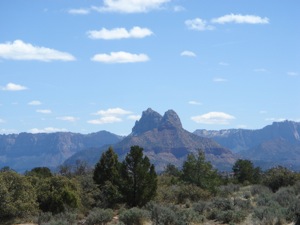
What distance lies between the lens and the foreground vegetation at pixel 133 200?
28328mm

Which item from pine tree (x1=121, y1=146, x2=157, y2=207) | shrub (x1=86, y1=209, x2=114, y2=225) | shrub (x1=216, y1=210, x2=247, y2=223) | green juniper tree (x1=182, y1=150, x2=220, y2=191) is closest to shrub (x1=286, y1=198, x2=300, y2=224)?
shrub (x1=216, y1=210, x2=247, y2=223)

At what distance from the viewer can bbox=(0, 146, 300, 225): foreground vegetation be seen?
28328mm

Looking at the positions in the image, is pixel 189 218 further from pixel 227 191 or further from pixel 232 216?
pixel 227 191

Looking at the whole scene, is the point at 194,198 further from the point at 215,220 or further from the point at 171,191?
the point at 215,220

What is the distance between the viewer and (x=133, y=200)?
136ft

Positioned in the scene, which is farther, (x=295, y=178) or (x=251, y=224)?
(x=295, y=178)

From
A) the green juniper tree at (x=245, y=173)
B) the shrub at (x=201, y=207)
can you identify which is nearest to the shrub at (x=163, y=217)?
the shrub at (x=201, y=207)

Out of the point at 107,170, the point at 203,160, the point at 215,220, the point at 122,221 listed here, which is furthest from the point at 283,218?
the point at 203,160

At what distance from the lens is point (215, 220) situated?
29.8 metres

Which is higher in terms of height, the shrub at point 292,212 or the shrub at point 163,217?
the shrub at point 292,212

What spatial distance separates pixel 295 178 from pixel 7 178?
33.8m

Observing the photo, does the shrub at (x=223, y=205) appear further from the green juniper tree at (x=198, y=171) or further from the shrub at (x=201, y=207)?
the green juniper tree at (x=198, y=171)

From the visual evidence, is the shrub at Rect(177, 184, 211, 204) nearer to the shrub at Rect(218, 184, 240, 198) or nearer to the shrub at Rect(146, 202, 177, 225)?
the shrub at Rect(218, 184, 240, 198)

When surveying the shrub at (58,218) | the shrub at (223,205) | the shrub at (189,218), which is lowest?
the shrub at (58,218)
